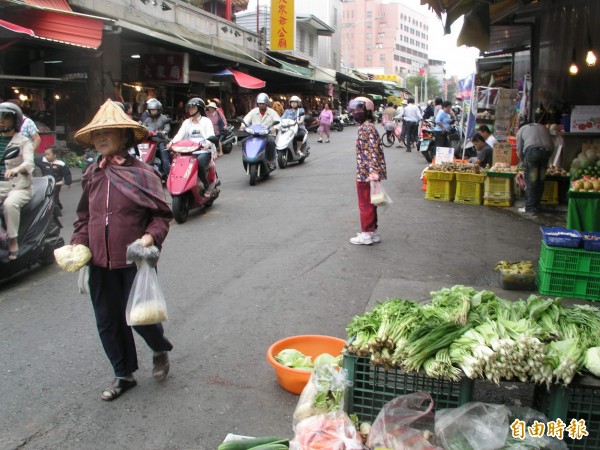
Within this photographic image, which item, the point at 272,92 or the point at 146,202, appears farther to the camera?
the point at 272,92

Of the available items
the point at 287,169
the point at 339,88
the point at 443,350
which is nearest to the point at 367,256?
the point at 443,350

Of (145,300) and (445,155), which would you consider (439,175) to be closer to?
(445,155)

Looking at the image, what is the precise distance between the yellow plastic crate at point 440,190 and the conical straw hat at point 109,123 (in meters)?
8.24

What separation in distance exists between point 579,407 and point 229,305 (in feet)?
11.2

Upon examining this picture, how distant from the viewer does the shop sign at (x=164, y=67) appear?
18500mm

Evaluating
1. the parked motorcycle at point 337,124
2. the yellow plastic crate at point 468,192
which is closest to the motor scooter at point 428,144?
the yellow plastic crate at point 468,192

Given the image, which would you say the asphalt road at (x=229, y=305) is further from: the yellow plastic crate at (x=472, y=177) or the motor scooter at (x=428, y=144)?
the motor scooter at (x=428, y=144)

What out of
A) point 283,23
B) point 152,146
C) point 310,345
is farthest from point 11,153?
point 283,23

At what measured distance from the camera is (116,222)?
389cm

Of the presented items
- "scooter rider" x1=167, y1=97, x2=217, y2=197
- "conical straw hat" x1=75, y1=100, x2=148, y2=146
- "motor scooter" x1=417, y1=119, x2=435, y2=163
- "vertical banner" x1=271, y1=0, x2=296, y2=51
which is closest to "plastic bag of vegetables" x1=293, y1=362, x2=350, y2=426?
"conical straw hat" x1=75, y1=100, x2=148, y2=146

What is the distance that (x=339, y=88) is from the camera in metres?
47.5

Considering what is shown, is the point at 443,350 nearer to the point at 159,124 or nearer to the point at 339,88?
the point at 159,124

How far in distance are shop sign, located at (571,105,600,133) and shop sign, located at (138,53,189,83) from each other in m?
12.4

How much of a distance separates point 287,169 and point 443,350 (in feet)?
41.9
